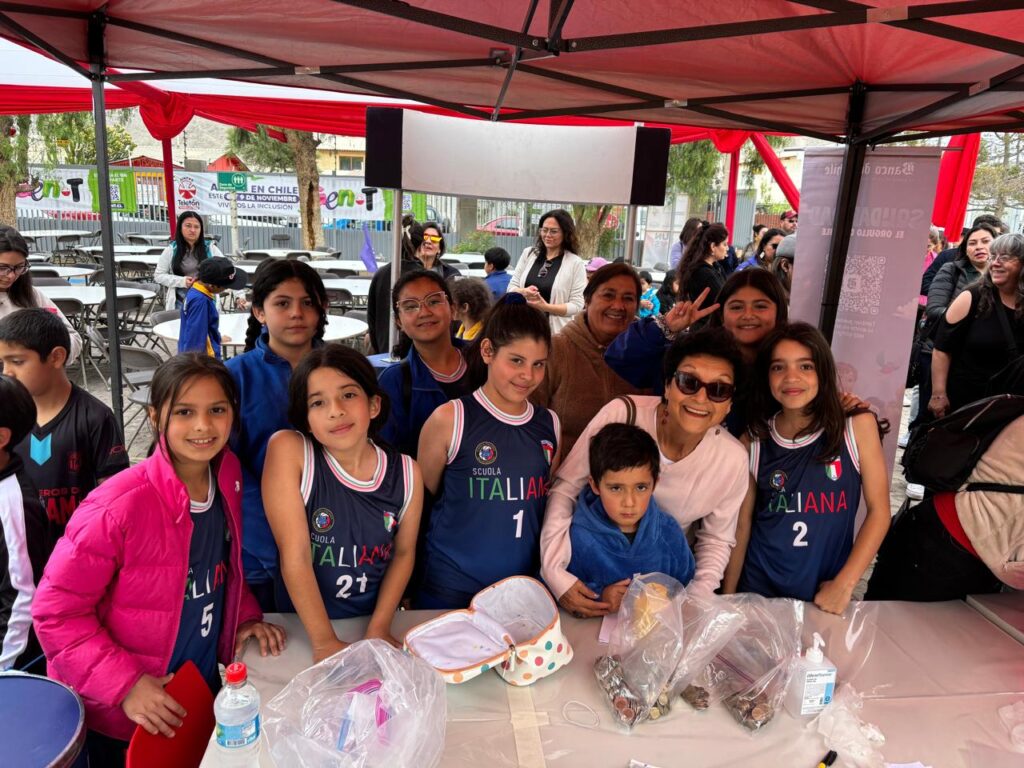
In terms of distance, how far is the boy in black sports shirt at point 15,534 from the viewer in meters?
1.59

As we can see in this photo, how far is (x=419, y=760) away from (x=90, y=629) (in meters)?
0.77

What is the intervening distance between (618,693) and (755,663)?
0.35 m

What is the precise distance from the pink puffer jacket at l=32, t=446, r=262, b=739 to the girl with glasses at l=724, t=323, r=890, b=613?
154cm

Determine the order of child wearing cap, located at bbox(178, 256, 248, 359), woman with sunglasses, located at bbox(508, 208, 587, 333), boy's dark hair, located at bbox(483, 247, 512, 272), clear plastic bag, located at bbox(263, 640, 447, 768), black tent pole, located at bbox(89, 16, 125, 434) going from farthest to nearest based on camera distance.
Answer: boy's dark hair, located at bbox(483, 247, 512, 272)
woman with sunglasses, located at bbox(508, 208, 587, 333)
child wearing cap, located at bbox(178, 256, 248, 359)
black tent pole, located at bbox(89, 16, 125, 434)
clear plastic bag, located at bbox(263, 640, 447, 768)

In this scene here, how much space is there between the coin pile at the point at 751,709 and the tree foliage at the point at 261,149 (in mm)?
18440

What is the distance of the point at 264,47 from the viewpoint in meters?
3.04

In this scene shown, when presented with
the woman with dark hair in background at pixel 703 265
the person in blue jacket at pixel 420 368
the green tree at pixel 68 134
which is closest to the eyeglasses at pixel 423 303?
the person in blue jacket at pixel 420 368

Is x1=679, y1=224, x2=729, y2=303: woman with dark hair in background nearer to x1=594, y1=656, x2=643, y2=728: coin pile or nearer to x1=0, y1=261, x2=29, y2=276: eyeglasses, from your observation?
x1=594, y1=656, x2=643, y2=728: coin pile

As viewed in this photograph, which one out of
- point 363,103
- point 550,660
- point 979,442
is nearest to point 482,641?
point 550,660

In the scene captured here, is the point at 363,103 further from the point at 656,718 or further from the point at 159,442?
the point at 656,718

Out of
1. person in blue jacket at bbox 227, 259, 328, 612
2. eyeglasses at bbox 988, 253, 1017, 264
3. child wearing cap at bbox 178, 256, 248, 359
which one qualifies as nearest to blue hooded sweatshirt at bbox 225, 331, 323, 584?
person in blue jacket at bbox 227, 259, 328, 612

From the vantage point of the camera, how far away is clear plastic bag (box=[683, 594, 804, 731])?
1467 millimetres

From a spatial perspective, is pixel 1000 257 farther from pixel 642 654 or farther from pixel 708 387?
pixel 642 654

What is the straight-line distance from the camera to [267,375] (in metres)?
2.05
